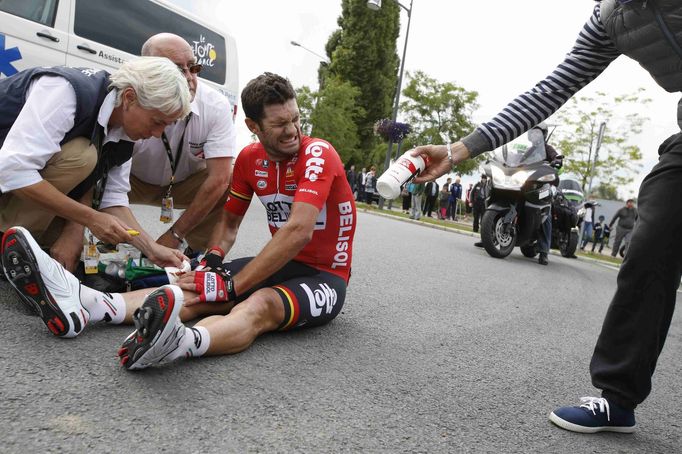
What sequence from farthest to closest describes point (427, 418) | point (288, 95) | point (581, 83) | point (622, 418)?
point (288, 95) → point (581, 83) → point (622, 418) → point (427, 418)

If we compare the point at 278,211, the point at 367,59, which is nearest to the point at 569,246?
the point at 278,211

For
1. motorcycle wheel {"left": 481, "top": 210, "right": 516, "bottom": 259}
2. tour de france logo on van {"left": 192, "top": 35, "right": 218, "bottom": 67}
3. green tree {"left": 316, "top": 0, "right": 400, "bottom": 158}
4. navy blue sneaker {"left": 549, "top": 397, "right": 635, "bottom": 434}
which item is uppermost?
green tree {"left": 316, "top": 0, "right": 400, "bottom": 158}

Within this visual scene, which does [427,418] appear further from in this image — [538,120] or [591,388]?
[538,120]

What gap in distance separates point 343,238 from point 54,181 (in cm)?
141

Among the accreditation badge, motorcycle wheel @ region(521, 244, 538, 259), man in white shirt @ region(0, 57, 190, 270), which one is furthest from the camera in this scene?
motorcycle wheel @ region(521, 244, 538, 259)

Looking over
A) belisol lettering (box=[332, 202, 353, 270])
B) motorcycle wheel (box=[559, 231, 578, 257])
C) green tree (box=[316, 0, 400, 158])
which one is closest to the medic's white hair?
belisol lettering (box=[332, 202, 353, 270])

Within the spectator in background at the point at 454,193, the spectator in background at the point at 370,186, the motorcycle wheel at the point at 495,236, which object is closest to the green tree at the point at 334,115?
the spectator in background at the point at 370,186

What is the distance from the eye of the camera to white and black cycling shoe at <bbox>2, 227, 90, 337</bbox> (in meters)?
2.10

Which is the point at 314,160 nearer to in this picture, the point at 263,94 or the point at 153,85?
the point at 263,94

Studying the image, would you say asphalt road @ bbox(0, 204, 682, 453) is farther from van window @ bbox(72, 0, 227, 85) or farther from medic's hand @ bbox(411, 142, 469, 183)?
van window @ bbox(72, 0, 227, 85)

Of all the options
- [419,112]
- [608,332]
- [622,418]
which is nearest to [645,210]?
[608,332]

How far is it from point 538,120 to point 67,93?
79.9 inches

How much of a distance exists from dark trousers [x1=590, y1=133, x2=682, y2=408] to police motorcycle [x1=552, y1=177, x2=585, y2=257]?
7740 mm

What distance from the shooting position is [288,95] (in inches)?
111
